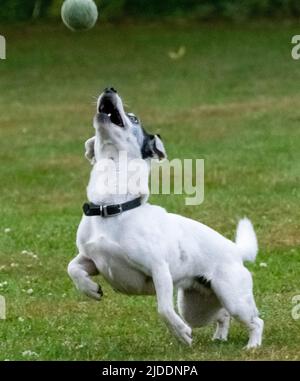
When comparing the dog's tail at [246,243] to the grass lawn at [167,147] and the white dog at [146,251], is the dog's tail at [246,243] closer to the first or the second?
the white dog at [146,251]

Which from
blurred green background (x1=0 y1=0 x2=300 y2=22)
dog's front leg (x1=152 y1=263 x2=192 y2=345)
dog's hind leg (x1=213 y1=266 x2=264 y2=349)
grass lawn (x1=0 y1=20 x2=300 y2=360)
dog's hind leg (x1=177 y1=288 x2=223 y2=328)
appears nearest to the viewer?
dog's front leg (x1=152 y1=263 x2=192 y2=345)

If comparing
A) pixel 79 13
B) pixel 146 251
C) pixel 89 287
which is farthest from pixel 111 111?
pixel 79 13

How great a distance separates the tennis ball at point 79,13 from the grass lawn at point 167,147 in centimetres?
170

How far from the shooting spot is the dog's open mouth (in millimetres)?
6492

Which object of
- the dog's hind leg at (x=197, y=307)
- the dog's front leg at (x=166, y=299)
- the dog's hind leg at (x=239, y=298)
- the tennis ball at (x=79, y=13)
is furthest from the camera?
the tennis ball at (x=79, y=13)

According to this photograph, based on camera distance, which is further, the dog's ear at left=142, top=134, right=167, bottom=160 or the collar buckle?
the dog's ear at left=142, top=134, right=167, bottom=160

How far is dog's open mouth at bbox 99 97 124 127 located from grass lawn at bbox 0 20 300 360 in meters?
1.16

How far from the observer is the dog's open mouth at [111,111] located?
6.49 metres

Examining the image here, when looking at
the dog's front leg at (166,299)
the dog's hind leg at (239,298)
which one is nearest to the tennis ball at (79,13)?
the dog's hind leg at (239,298)

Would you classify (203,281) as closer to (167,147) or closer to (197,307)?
(197,307)

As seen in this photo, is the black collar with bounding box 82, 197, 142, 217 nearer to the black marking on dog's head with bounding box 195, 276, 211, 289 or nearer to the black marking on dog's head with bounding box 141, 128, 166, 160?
the black marking on dog's head with bounding box 141, 128, 166, 160

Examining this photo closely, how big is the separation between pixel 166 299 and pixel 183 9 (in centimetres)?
1898

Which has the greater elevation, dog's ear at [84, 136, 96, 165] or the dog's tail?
dog's ear at [84, 136, 96, 165]

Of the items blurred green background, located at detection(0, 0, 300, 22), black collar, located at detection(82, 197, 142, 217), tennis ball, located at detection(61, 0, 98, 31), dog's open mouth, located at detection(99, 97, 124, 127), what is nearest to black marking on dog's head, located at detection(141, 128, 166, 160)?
dog's open mouth, located at detection(99, 97, 124, 127)
